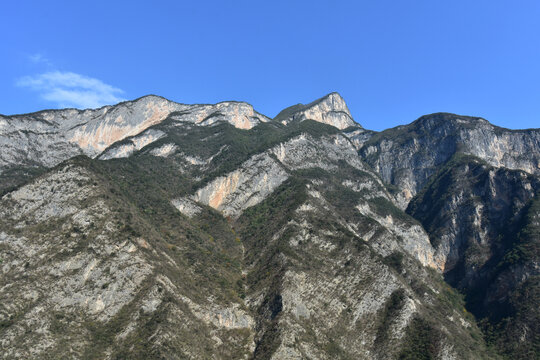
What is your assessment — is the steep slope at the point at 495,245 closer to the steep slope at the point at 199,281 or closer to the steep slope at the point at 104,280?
the steep slope at the point at 199,281

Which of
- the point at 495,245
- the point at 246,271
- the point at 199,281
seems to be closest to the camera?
the point at 199,281

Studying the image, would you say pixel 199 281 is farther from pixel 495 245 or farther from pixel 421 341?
pixel 495 245

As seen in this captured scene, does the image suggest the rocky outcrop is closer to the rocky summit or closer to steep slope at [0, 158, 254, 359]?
the rocky summit

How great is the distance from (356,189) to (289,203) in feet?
186

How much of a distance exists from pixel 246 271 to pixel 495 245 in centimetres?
9292

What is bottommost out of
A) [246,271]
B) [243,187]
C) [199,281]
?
[199,281]

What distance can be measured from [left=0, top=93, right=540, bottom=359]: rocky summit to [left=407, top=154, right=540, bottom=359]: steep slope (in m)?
0.52

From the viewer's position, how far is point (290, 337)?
98938 millimetres

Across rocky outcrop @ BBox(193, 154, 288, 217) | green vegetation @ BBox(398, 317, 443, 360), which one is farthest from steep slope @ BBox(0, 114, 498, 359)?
rocky outcrop @ BBox(193, 154, 288, 217)

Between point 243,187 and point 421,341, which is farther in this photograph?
point 243,187

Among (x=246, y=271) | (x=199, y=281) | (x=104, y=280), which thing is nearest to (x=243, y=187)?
(x=246, y=271)

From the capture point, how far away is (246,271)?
126 meters

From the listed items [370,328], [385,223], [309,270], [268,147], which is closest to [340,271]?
[309,270]

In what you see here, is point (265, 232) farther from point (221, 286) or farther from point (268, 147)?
point (268, 147)
